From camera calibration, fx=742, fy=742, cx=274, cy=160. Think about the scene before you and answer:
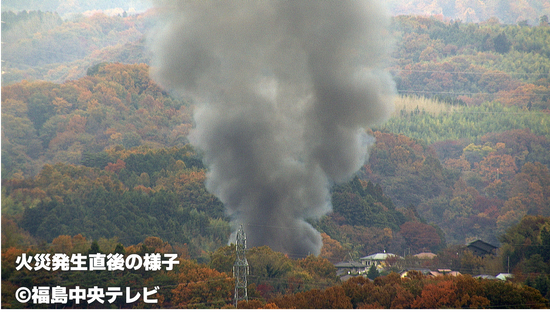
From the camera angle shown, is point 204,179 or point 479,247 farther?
point 204,179

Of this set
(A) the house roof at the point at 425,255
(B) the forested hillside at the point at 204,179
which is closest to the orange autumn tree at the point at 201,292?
(B) the forested hillside at the point at 204,179

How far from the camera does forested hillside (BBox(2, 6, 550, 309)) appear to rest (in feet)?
217

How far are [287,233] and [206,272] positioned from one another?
21357 mm

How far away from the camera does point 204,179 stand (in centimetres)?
9681

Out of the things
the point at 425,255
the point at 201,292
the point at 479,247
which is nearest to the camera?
the point at 201,292

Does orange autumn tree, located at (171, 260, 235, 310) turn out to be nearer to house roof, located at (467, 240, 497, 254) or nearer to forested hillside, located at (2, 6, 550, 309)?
→ forested hillside, located at (2, 6, 550, 309)

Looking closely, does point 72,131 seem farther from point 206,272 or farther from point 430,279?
point 430,279

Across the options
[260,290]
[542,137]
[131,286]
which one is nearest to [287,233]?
[260,290]

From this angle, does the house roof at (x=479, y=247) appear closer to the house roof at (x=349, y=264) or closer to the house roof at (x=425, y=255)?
the house roof at (x=425, y=255)

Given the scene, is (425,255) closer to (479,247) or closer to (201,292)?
(479,247)

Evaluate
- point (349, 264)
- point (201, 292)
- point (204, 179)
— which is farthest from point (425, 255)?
point (201, 292)

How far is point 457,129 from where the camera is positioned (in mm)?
179000

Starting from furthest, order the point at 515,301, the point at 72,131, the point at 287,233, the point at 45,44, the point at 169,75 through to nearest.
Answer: the point at 45,44, the point at 72,131, the point at 169,75, the point at 287,233, the point at 515,301

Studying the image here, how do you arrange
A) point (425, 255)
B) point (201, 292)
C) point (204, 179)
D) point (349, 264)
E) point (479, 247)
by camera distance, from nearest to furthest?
1. point (201, 292)
2. point (349, 264)
3. point (479, 247)
4. point (425, 255)
5. point (204, 179)
